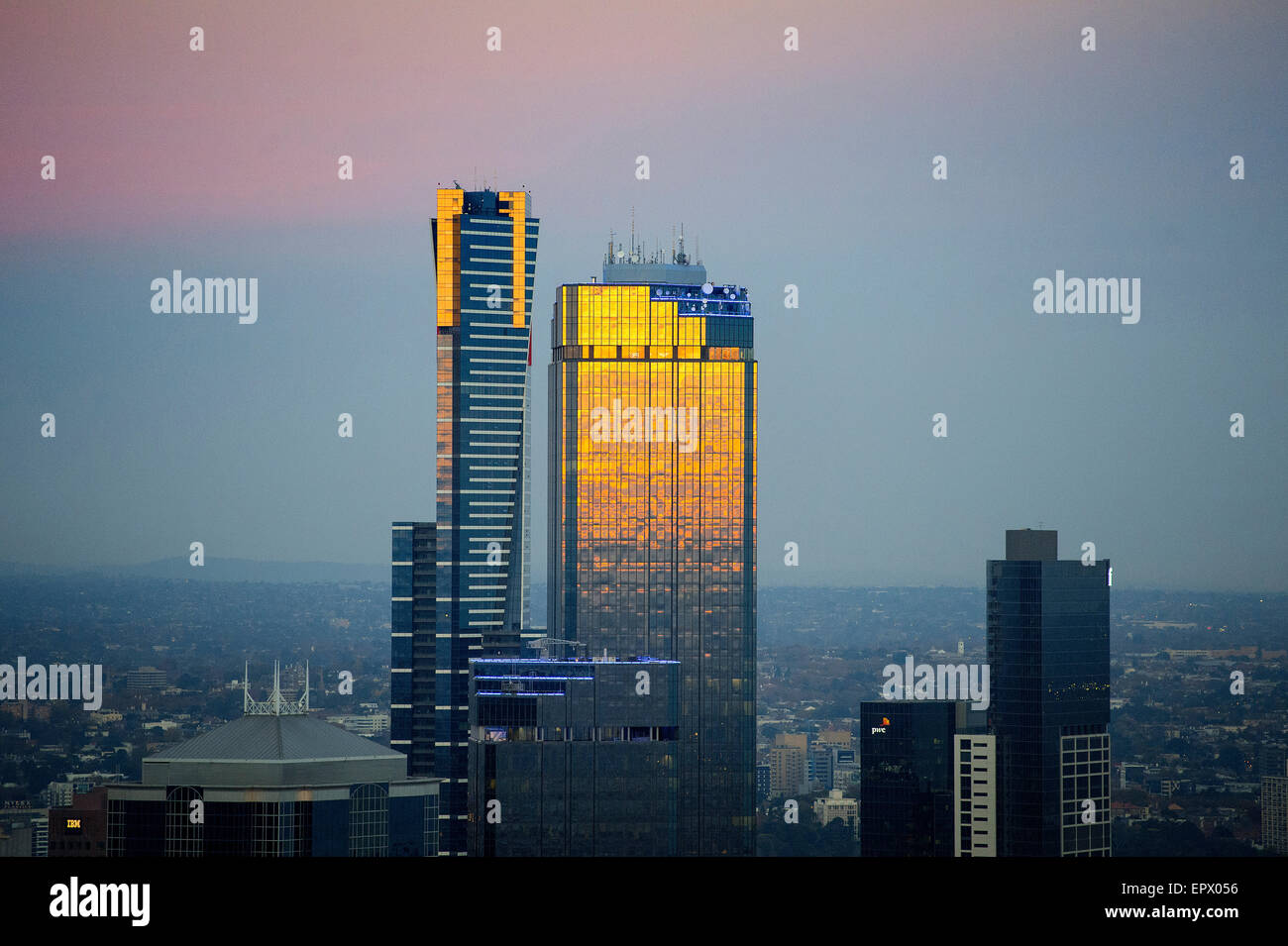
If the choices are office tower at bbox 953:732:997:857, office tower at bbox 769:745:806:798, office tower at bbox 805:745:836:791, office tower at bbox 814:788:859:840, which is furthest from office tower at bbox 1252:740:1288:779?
office tower at bbox 769:745:806:798

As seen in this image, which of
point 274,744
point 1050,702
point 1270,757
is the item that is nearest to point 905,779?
point 1050,702

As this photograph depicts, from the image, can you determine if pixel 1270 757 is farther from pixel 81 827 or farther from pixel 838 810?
pixel 81 827

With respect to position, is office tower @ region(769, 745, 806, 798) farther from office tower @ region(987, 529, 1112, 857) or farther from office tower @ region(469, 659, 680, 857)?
office tower @ region(469, 659, 680, 857)

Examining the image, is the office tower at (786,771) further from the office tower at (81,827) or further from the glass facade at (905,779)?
the office tower at (81,827)

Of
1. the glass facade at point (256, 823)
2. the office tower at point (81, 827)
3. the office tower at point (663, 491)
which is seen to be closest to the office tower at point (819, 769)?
the office tower at point (663, 491)
